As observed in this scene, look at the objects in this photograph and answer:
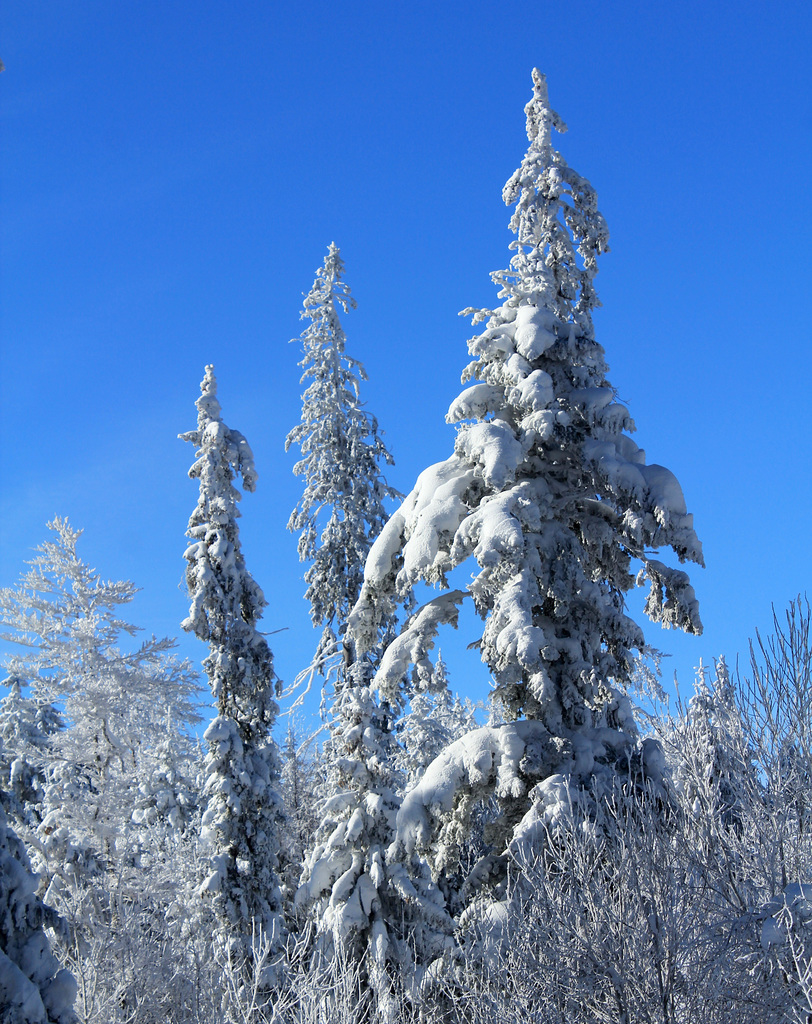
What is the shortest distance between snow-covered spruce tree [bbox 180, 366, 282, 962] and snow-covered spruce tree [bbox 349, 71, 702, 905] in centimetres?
958

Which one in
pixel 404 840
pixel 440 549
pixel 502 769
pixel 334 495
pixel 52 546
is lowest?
pixel 404 840

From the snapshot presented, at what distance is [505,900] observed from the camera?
35.8 feet

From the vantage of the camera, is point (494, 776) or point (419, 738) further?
point (419, 738)

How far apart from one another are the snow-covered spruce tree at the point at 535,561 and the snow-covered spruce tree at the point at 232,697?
958 cm

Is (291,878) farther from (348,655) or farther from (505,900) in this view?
(505,900)

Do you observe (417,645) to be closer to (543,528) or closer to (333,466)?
(543,528)

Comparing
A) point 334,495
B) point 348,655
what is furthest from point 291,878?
A: point 334,495

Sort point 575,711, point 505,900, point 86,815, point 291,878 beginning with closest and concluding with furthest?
point 505,900 < point 575,711 < point 86,815 < point 291,878

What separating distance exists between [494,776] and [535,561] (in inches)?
116

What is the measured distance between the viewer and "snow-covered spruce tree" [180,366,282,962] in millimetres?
20672

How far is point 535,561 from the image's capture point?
12211mm

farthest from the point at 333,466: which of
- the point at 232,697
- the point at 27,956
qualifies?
the point at 27,956

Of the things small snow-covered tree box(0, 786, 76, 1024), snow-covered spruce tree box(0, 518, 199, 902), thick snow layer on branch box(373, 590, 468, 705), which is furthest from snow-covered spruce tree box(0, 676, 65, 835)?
small snow-covered tree box(0, 786, 76, 1024)

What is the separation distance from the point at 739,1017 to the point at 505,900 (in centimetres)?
289
